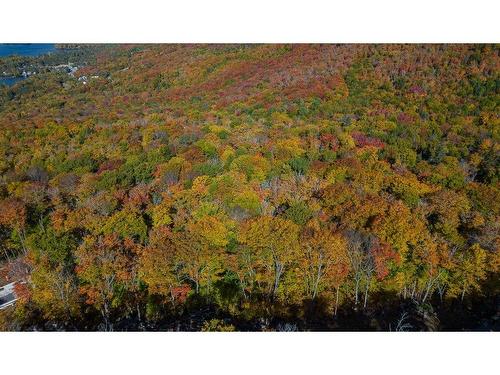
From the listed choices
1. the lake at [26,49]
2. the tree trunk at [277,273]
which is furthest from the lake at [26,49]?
the tree trunk at [277,273]

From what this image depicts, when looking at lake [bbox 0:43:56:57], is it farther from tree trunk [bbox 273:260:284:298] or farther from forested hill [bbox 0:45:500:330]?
tree trunk [bbox 273:260:284:298]

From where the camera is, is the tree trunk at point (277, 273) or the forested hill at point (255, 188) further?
the tree trunk at point (277, 273)

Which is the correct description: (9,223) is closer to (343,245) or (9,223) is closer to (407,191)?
(343,245)

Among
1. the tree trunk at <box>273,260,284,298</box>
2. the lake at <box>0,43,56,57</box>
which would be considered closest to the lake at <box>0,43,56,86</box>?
the lake at <box>0,43,56,57</box>

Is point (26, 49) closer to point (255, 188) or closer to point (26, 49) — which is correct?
point (26, 49)

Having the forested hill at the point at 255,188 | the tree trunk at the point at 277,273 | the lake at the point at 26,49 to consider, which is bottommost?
the tree trunk at the point at 277,273

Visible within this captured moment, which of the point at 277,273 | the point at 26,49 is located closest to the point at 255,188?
the point at 277,273

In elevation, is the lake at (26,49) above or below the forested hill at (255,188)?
above

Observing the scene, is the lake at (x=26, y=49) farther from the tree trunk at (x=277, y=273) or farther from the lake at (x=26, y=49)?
the tree trunk at (x=277, y=273)

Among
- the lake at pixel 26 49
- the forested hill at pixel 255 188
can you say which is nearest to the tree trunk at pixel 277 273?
the forested hill at pixel 255 188
